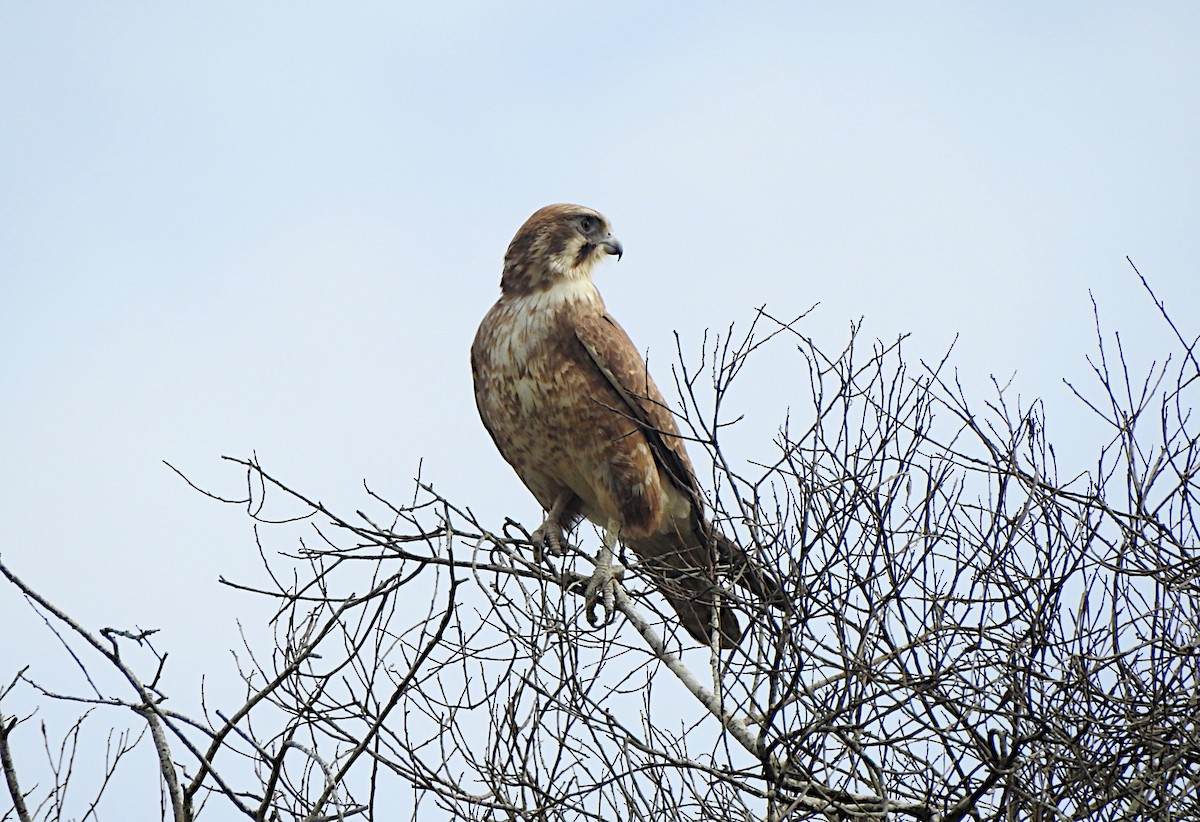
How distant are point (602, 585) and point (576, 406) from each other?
0.76m

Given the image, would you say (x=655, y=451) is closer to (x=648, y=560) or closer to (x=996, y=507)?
(x=648, y=560)

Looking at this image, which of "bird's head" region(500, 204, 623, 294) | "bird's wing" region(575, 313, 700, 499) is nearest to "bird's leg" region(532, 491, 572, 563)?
"bird's wing" region(575, 313, 700, 499)

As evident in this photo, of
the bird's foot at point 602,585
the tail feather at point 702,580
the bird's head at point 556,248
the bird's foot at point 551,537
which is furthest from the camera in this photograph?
the bird's head at point 556,248

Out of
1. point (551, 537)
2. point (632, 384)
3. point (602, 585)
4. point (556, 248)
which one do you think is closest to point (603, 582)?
point (602, 585)

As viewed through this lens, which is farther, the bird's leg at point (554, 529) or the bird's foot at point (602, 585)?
the bird's leg at point (554, 529)

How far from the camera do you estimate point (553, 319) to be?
506cm

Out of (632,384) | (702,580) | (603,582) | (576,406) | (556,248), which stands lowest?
(702,580)

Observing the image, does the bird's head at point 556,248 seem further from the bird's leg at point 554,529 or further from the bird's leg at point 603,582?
the bird's leg at point 603,582

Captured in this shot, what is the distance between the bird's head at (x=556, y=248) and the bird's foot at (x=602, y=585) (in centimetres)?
120

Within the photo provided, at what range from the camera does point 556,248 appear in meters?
5.28

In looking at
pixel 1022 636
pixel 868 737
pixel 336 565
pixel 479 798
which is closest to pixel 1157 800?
pixel 1022 636

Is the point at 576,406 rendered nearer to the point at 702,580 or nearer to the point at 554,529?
the point at 554,529

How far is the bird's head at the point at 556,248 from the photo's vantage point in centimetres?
525

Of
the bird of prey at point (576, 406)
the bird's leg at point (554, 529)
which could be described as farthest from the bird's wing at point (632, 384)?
the bird's leg at point (554, 529)
